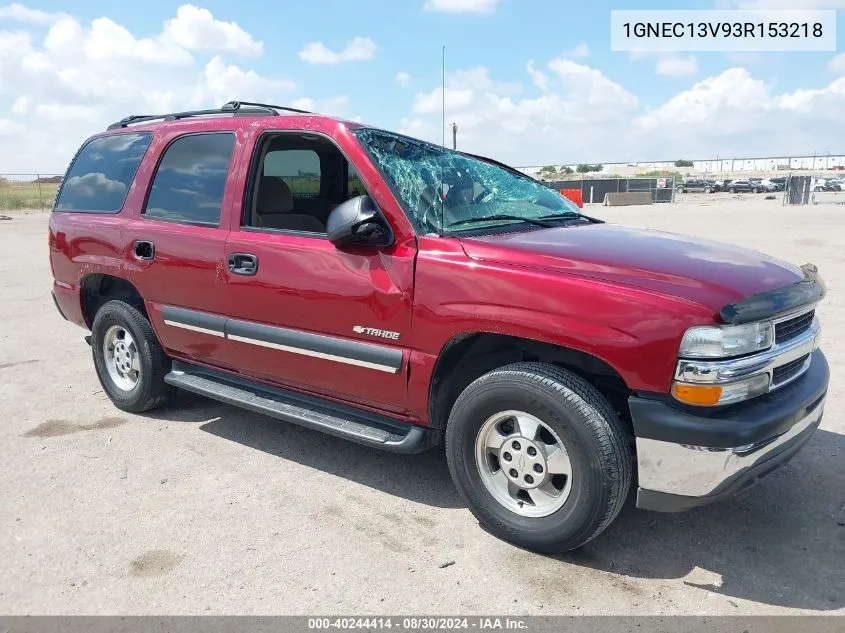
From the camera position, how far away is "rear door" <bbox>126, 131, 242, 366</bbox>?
398 cm

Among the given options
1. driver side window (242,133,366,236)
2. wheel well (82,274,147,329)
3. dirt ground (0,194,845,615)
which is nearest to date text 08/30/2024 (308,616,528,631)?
dirt ground (0,194,845,615)

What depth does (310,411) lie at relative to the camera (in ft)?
12.1

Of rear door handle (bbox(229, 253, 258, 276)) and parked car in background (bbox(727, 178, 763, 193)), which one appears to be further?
parked car in background (bbox(727, 178, 763, 193))

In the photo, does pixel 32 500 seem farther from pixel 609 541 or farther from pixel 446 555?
pixel 609 541

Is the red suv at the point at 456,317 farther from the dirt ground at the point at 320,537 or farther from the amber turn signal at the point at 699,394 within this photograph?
the dirt ground at the point at 320,537

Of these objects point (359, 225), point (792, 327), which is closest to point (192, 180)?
point (359, 225)

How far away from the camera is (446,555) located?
9.87 ft

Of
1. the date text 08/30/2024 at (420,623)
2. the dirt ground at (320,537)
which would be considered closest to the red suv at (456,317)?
the dirt ground at (320,537)

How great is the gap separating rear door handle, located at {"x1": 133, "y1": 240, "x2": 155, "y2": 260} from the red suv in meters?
0.02

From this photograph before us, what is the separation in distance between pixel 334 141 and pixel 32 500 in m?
2.50

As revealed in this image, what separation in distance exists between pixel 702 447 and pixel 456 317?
3.79ft

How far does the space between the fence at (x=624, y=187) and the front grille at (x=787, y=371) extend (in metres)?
38.3

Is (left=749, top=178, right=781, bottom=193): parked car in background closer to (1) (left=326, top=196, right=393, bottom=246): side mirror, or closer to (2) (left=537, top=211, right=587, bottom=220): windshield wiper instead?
(2) (left=537, top=211, right=587, bottom=220): windshield wiper

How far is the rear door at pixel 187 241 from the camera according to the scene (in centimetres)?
398
